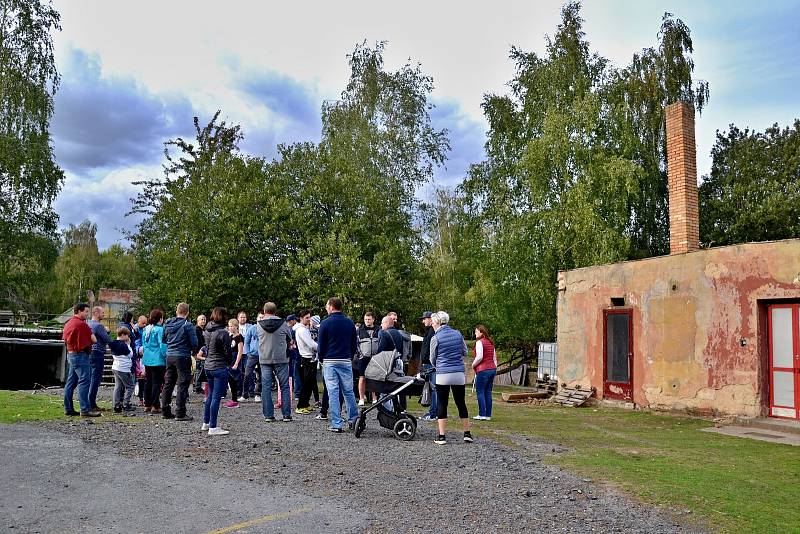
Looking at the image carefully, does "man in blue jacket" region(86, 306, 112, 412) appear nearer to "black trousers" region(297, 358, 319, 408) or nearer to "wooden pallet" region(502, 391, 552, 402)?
"black trousers" region(297, 358, 319, 408)

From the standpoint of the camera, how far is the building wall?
43.0ft

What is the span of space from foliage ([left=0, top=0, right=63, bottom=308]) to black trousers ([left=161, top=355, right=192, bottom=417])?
82.7 ft

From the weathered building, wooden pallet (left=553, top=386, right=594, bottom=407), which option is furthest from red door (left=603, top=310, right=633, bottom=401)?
wooden pallet (left=553, top=386, right=594, bottom=407)

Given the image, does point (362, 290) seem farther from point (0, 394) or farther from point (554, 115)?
point (0, 394)

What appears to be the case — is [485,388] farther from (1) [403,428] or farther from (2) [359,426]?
(2) [359,426]

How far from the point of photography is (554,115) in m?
26.8

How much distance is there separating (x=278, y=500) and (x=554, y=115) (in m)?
23.4

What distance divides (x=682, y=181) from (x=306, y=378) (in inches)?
420

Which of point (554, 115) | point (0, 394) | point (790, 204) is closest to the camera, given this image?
point (0, 394)

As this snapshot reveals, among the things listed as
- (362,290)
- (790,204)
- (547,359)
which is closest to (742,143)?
(790,204)

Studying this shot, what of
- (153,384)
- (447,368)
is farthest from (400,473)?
(153,384)

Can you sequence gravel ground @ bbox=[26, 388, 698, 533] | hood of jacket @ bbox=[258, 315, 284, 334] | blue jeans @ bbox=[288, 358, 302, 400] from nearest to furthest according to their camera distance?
gravel ground @ bbox=[26, 388, 698, 533]
hood of jacket @ bbox=[258, 315, 284, 334]
blue jeans @ bbox=[288, 358, 302, 400]

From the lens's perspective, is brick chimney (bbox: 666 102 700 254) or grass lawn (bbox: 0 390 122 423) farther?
brick chimney (bbox: 666 102 700 254)

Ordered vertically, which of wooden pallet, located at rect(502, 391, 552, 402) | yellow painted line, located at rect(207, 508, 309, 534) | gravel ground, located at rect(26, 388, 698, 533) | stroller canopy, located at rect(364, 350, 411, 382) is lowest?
yellow painted line, located at rect(207, 508, 309, 534)
